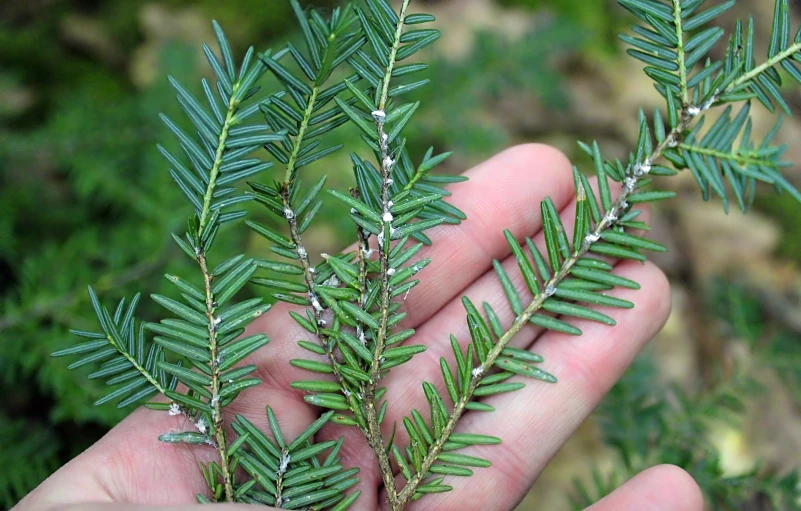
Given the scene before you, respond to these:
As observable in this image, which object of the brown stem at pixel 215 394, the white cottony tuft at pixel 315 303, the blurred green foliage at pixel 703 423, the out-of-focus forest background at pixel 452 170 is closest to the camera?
the brown stem at pixel 215 394

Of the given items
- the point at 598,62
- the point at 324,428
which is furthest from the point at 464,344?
the point at 598,62

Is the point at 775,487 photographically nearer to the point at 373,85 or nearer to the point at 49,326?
the point at 373,85

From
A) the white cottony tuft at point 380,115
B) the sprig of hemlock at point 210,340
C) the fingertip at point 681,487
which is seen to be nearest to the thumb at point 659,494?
the fingertip at point 681,487

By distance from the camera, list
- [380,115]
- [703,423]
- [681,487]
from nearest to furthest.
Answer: [380,115], [681,487], [703,423]

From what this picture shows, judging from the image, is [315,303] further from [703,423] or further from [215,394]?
[703,423]

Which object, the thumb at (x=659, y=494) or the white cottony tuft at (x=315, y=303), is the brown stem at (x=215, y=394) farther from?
the thumb at (x=659, y=494)

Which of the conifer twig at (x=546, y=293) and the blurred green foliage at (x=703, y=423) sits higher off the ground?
the conifer twig at (x=546, y=293)

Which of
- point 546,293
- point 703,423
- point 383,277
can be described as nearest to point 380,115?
point 383,277
